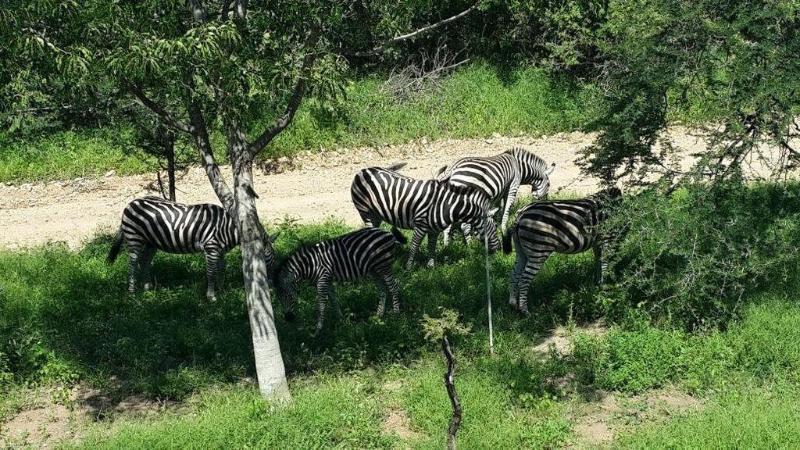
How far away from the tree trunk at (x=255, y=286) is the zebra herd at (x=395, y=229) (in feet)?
4.82

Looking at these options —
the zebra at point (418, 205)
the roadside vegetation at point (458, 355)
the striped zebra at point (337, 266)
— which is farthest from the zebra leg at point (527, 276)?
the striped zebra at point (337, 266)

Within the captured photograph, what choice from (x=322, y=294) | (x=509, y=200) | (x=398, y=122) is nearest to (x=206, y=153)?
Result: (x=322, y=294)

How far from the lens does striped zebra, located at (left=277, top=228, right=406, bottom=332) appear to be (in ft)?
43.0

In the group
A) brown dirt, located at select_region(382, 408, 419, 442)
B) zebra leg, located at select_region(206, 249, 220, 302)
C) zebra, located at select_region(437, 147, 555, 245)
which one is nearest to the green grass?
zebra, located at select_region(437, 147, 555, 245)

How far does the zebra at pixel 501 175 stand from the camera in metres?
16.3

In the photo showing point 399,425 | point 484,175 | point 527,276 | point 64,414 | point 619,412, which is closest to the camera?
point 399,425

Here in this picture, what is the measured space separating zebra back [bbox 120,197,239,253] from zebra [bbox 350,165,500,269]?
242cm

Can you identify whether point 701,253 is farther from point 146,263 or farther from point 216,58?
point 146,263

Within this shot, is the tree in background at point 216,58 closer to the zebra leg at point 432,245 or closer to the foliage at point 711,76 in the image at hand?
the foliage at point 711,76

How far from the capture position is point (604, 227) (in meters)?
12.7

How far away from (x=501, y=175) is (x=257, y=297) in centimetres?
673

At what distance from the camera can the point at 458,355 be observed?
12.1 metres

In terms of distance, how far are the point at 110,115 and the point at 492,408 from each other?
9024 millimetres

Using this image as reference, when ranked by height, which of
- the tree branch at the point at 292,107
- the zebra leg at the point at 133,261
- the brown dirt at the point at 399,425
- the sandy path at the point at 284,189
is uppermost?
the tree branch at the point at 292,107
